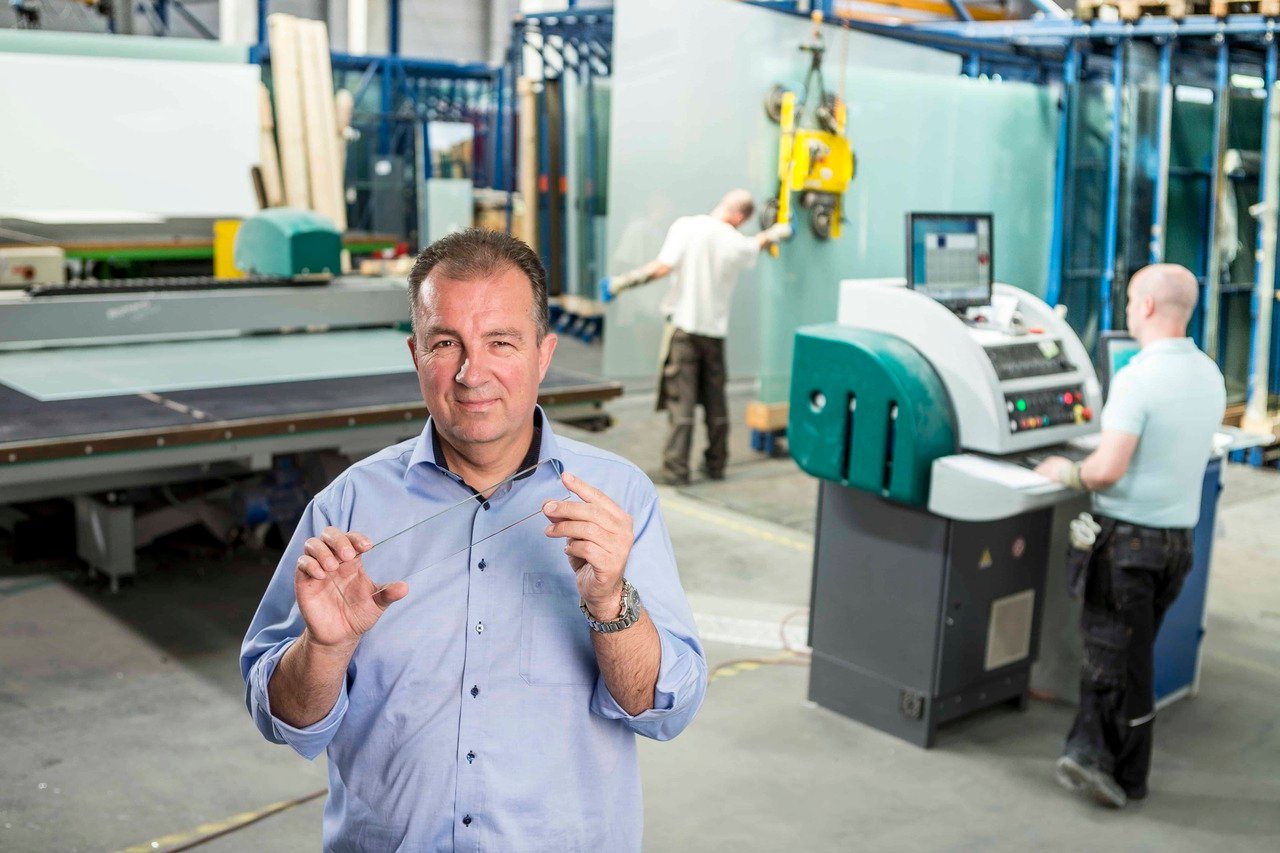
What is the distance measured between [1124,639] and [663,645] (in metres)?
2.45

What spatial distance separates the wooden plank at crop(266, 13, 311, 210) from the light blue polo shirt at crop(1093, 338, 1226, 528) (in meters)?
8.78

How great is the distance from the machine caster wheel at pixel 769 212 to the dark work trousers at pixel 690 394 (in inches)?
40.6

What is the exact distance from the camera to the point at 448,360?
162 centimetres

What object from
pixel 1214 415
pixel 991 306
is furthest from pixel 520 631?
pixel 991 306

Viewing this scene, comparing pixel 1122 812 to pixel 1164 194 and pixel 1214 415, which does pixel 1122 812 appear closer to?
pixel 1214 415

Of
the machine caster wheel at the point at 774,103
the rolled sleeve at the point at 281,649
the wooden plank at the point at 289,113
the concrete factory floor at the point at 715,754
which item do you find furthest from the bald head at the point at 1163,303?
the wooden plank at the point at 289,113

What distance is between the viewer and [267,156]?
10.9 meters

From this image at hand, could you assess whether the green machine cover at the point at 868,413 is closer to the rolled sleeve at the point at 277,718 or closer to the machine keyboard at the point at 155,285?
the rolled sleeve at the point at 277,718

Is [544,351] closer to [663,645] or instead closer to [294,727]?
[663,645]

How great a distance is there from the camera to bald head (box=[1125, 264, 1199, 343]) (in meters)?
3.52

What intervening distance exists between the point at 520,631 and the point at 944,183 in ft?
25.8

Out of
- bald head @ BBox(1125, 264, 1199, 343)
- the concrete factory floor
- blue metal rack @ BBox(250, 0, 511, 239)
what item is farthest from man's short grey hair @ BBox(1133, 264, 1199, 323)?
blue metal rack @ BBox(250, 0, 511, 239)

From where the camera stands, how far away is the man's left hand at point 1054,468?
3743mm

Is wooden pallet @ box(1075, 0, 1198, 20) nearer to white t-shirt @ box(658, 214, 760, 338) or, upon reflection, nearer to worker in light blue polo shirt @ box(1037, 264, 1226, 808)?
white t-shirt @ box(658, 214, 760, 338)
